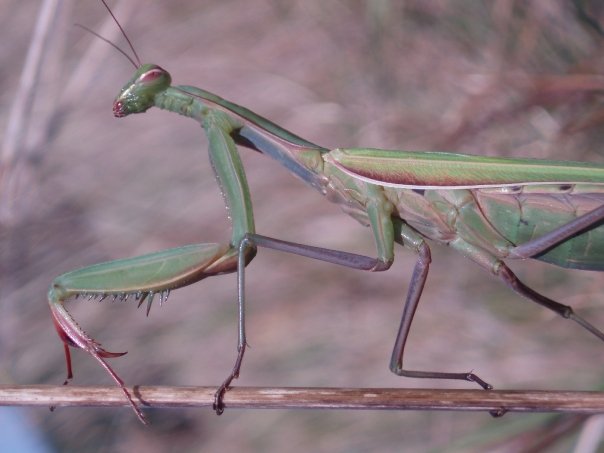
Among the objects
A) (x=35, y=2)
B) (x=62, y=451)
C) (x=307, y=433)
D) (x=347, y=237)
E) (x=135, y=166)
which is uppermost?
(x=35, y=2)

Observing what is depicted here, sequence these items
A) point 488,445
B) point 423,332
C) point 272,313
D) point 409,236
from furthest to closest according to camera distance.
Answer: point 272,313, point 423,332, point 488,445, point 409,236

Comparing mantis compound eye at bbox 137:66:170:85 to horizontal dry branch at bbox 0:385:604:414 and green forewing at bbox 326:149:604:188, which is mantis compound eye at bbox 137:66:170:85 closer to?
green forewing at bbox 326:149:604:188

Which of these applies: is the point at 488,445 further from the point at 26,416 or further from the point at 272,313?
the point at 26,416

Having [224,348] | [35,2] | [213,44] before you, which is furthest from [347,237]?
[35,2]

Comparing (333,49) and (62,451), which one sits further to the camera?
(333,49)

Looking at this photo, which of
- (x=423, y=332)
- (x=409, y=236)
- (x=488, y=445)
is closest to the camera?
(x=409, y=236)

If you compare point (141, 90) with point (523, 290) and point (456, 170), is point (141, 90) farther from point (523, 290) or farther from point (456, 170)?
point (523, 290)
